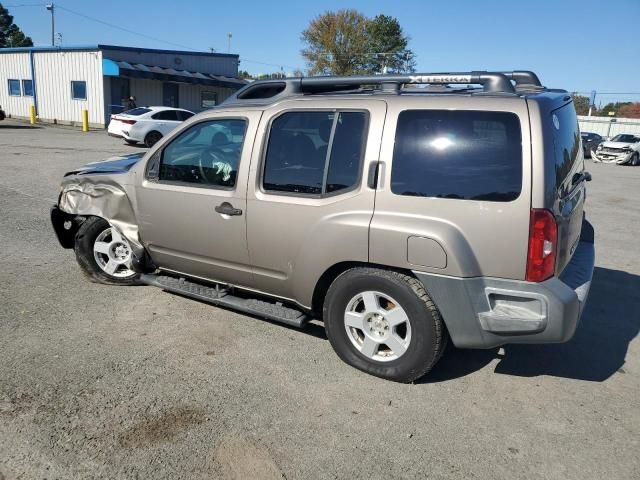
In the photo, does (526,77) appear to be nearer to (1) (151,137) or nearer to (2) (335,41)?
(1) (151,137)

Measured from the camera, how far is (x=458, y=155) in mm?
3096

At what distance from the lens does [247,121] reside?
154 inches

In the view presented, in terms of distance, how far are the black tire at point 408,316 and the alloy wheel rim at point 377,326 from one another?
0.03 meters

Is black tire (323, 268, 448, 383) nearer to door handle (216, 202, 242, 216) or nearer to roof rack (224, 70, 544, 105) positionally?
door handle (216, 202, 242, 216)

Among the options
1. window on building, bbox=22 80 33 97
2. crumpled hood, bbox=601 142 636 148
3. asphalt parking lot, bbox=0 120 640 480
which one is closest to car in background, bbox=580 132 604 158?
crumpled hood, bbox=601 142 636 148

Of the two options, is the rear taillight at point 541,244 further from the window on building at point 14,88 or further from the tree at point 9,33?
the tree at point 9,33

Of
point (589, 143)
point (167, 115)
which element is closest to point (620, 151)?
point (589, 143)

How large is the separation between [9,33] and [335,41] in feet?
152

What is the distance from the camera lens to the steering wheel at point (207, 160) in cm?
410

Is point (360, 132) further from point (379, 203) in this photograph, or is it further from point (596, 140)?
point (596, 140)

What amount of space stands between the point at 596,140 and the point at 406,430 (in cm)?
3033

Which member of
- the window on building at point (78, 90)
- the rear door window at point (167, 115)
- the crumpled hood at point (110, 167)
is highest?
the window on building at point (78, 90)

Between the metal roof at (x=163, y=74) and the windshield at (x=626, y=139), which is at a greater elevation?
the metal roof at (x=163, y=74)

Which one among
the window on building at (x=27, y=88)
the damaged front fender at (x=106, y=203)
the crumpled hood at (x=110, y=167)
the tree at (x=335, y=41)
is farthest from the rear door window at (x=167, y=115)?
the tree at (x=335, y=41)
